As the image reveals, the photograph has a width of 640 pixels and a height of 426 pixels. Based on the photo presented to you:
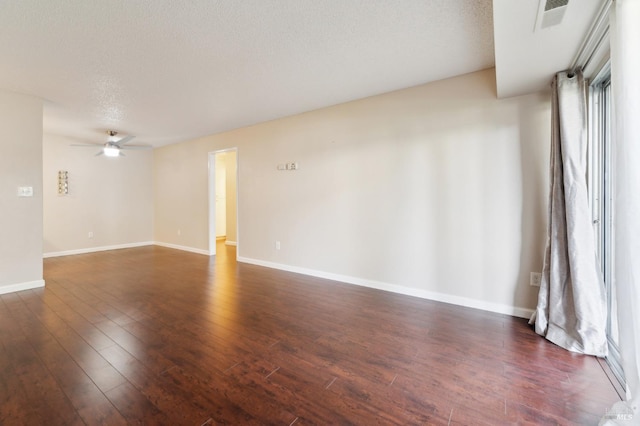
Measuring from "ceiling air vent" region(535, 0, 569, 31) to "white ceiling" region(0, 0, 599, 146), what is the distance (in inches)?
2.3

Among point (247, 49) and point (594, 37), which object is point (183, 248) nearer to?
point (247, 49)

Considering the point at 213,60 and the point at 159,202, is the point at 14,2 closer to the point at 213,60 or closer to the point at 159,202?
the point at 213,60

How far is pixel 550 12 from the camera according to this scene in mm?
1535

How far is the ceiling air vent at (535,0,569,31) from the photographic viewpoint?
1.47 metres

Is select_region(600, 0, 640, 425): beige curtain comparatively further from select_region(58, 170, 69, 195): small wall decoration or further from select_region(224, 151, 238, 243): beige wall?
select_region(58, 170, 69, 195): small wall decoration

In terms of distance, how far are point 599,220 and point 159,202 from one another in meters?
7.86

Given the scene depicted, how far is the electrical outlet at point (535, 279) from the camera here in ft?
8.34

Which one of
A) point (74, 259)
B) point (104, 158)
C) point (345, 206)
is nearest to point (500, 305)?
point (345, 206)

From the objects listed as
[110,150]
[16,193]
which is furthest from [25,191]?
[110,150]

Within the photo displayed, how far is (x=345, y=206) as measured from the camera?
12.2 feet

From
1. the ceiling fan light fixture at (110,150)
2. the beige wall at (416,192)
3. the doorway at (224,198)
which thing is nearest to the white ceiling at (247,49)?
the beige wall at (416,192)

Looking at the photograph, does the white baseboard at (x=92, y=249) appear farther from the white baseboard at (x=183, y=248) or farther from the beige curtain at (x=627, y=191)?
the beige curtain at (x=627, y=191)

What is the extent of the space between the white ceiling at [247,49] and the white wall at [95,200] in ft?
8.58

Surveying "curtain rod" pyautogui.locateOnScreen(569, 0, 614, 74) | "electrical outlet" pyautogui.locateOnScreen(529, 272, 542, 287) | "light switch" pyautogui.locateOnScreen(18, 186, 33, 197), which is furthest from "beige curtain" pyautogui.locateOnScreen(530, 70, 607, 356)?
"light switch" pyautogui.locateOnScreen(18, 186, 33, 197)
